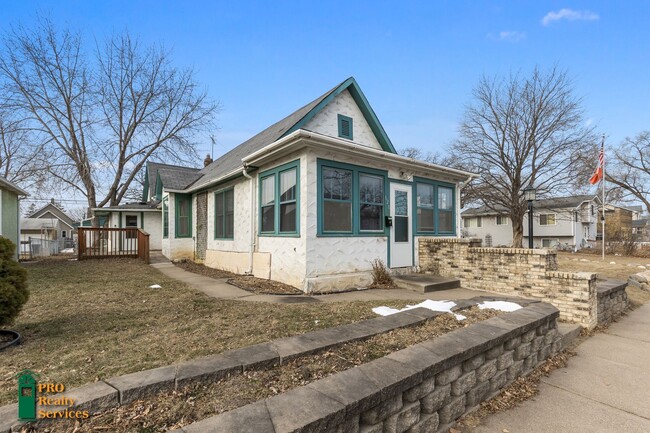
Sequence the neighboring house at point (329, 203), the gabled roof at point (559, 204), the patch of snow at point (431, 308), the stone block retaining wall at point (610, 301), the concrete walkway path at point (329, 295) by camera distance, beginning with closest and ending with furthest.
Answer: the patch of snow at point (431, 308) → the stone block retaining wall at point (610, 301) → the concrete walkway path at point (329, 295) → the neighboring house at point (329, 203) → the gabled roof at point (559, 204)

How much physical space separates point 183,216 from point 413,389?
490 inches

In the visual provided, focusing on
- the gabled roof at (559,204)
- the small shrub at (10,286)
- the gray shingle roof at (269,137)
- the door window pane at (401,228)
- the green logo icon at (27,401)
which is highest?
the gray shingle roof at (269,137)

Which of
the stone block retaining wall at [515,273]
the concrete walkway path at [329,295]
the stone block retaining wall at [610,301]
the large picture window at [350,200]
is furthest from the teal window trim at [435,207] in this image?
the stone block retaining wall at [610,301]

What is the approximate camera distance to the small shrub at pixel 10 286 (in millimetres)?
3318

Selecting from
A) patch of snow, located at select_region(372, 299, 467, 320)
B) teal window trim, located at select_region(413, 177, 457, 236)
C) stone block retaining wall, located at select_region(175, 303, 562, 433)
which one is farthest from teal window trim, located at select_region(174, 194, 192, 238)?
stone block retaining wall, located at select_region(175, 303, 562, 433)

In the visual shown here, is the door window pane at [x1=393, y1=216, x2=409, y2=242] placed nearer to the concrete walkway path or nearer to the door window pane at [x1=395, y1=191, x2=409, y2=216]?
the door window pane at [x1=395, y1=191, x2=409, y2=216]

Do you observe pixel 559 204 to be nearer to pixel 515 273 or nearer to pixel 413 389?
pixel 515 273

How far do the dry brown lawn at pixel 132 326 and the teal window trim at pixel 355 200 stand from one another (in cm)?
207

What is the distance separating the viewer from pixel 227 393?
2121 millimetres

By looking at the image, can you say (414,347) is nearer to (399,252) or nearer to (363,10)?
(399,252)

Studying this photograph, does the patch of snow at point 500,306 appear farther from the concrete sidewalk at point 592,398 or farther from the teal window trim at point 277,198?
the teal window trim at point 277,198

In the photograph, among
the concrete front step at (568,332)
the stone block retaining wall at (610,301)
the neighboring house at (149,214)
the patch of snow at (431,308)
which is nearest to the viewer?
the patch of snow at (431,308)

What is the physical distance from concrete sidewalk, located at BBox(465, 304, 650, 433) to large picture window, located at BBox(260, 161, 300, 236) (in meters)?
4.67

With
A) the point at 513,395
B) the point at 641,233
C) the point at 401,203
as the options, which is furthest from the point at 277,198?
the point at 641,233
